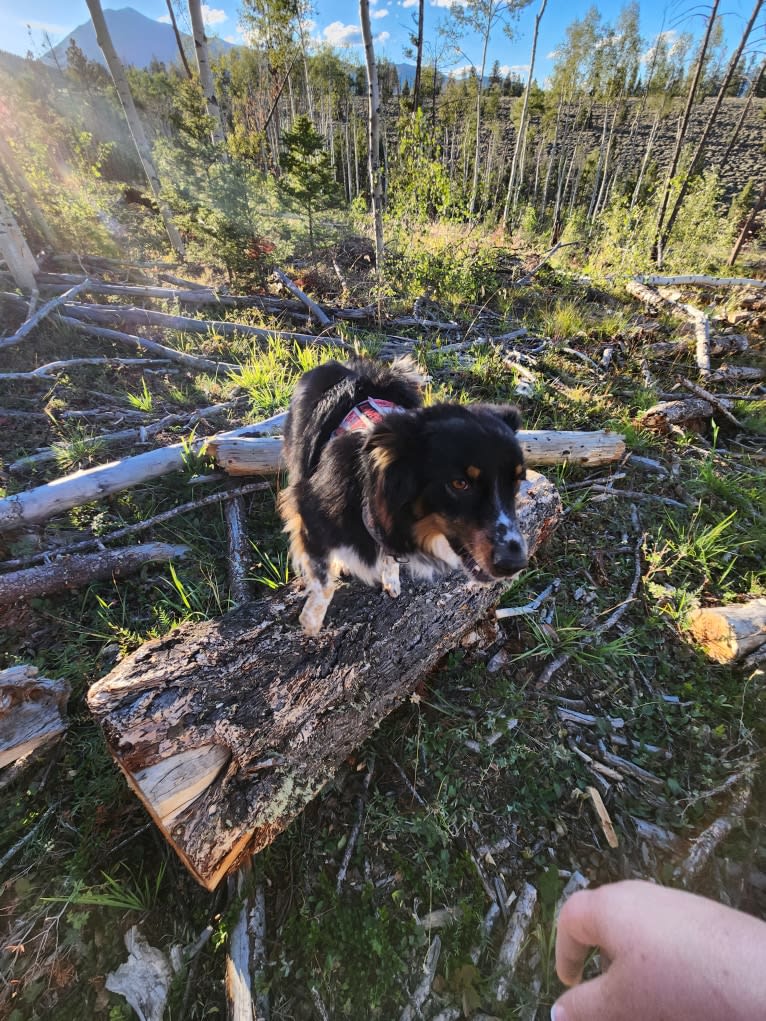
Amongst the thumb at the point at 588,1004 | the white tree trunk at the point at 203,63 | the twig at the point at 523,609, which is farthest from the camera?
the white tree trunk at the point at 203,63

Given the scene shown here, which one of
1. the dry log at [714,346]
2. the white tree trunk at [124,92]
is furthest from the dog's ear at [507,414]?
the white tree trunk at [124,92]

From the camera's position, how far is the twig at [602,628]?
8.83 ft

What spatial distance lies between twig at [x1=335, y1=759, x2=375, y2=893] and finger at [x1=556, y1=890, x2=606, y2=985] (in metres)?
1.01

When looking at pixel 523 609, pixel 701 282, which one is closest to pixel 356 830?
pixel 523 609

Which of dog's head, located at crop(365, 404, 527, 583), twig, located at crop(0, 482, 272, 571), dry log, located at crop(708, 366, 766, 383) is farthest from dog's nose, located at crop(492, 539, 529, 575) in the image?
dry log, located at crop(708, 366, 766, 383)

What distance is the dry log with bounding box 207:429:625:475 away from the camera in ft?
11.9

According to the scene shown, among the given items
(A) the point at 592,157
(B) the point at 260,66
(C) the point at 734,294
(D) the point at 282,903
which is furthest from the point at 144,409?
(A) the point at 592,157

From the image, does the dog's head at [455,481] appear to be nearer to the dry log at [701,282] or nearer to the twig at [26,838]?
the twig at [26,838]

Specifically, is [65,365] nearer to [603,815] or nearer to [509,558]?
[509,558]

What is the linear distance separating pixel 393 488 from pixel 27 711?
2.11m

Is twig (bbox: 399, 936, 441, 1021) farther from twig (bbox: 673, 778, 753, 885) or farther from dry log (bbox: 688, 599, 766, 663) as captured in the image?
→ dry log (bbox: 688, 599, 766, 663)

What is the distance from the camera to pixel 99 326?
242 inches

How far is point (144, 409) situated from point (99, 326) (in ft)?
8.62

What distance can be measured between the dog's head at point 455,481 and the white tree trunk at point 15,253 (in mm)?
7156
